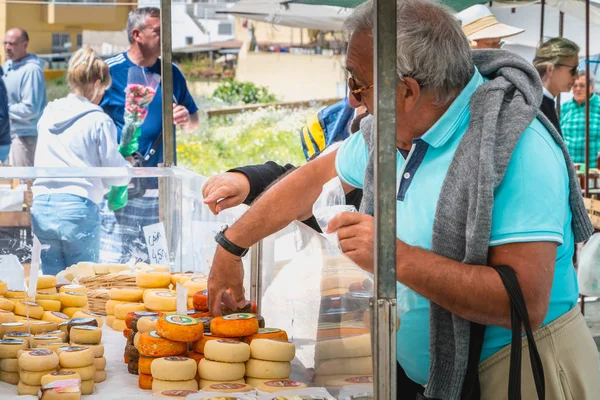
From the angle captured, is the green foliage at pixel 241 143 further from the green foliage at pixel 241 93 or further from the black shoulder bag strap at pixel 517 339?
the black shoulder bag strap at pixel 517 339

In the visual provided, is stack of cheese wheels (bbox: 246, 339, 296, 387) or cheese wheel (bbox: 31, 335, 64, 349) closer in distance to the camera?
stack of cheese wheels (bbox: 246, 339, 296, 387)

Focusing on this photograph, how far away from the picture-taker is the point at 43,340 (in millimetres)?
2127

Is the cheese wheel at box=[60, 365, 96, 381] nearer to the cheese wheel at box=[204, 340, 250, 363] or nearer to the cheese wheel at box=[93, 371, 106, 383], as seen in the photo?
the cheese wheel at box=[93, 371, 106, 383]

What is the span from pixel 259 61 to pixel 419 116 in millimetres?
13247

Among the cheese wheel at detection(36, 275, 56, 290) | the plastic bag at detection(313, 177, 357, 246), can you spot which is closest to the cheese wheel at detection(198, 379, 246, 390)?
the plastic bag at detection(313, 177, 357, 246)

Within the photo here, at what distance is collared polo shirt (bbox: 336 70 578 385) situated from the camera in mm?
1519

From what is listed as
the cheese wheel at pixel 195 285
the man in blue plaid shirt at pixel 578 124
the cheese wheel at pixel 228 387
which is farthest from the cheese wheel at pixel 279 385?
the man in blue plaid shirt at pixel 578 124

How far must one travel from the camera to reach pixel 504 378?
166 cm

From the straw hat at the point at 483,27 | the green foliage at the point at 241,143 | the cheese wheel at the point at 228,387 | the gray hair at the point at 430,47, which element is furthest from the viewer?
the green foliage at the point at 241,143

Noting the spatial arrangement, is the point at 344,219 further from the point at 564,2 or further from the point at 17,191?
the point at 564,2

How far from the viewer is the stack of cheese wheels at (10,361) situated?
6.44ft

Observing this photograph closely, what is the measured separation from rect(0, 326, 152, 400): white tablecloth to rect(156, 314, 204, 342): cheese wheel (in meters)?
0.14

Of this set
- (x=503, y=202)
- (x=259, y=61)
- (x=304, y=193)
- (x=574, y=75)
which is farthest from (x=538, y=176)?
(x=259, y=61)

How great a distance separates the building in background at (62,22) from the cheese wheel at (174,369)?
1067 cm
